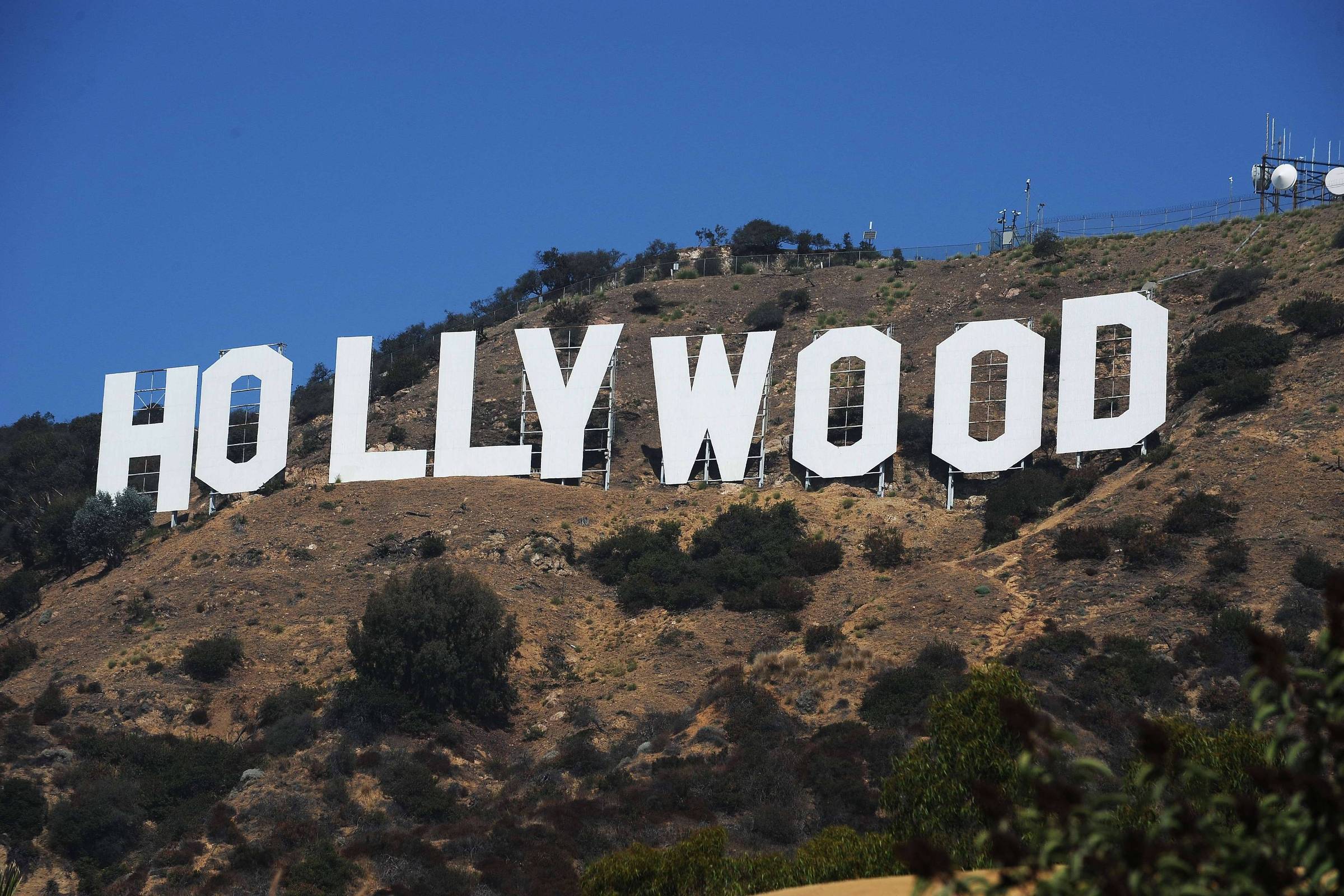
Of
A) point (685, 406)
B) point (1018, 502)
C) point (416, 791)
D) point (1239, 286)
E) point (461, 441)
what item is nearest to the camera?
point (416, 791)

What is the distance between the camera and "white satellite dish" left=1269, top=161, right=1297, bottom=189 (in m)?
66.3

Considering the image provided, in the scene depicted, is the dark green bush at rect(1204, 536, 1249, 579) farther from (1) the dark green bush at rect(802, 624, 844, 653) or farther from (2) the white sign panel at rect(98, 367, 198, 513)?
(2) the white sign panel at rect(98, 367, 198, 513)

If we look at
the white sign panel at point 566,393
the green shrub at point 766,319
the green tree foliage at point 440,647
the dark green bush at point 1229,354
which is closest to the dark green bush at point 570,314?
the green shrub at point 766,319

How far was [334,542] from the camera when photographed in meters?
48.8

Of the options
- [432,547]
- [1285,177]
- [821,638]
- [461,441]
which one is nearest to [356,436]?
[461,441]

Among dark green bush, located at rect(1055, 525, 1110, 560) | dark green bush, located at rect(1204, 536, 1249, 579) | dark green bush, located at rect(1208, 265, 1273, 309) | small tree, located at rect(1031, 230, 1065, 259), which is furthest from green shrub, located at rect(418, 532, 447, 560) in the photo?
small tree, located at rect(1031, 230, 1065, 259)

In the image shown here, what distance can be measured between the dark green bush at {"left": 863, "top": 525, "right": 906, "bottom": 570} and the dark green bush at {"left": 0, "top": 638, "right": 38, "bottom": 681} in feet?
87.0

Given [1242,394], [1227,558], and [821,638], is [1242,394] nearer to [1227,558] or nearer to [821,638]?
[1227,558]

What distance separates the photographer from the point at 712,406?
167 ft

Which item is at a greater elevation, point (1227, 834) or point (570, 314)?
point (570, 314)

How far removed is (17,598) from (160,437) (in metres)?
7.96

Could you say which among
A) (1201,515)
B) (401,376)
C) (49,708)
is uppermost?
(401,376)

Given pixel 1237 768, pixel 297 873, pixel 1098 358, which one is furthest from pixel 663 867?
pixel 1098 358

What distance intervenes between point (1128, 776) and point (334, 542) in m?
30.9
